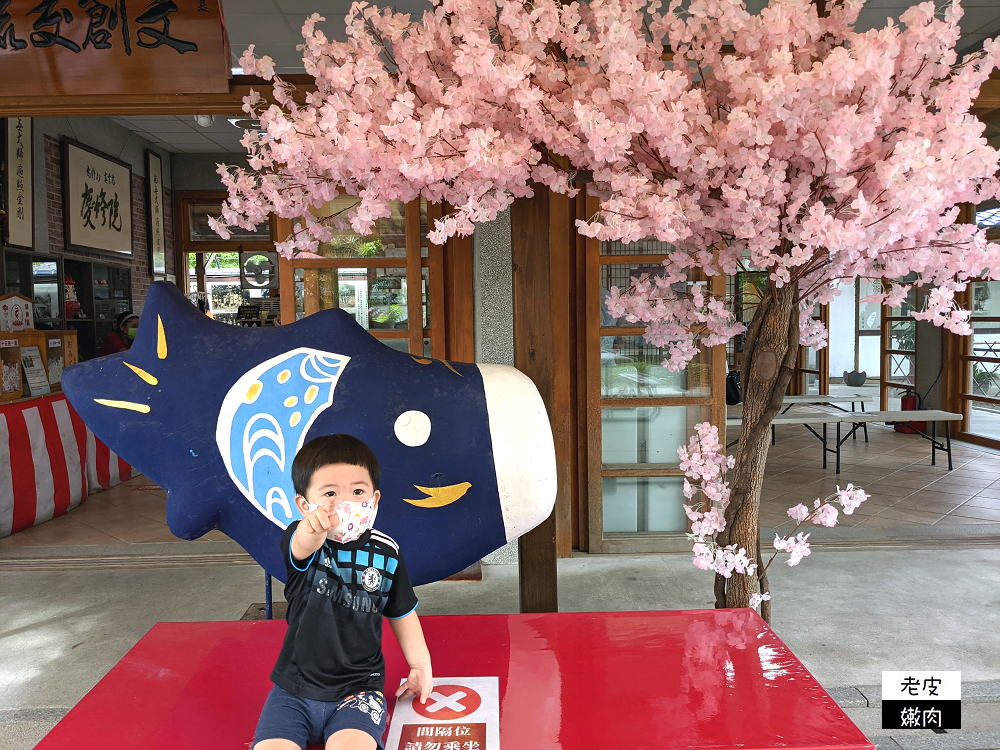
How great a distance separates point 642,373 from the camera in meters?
3.55

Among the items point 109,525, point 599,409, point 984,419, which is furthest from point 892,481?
point 109,525

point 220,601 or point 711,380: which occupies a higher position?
point 711,380

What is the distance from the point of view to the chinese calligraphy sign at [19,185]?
5.02 metres

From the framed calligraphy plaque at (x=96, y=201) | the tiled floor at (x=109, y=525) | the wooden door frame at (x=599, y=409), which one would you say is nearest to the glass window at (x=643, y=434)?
the wooden door frame at (x=599, y=409)

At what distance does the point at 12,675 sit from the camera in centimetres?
248

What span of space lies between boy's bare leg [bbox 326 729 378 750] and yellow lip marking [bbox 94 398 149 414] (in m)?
0.83

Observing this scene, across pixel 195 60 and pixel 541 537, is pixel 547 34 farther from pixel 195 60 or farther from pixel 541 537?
pixel 195 60

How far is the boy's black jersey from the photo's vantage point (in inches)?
48.9

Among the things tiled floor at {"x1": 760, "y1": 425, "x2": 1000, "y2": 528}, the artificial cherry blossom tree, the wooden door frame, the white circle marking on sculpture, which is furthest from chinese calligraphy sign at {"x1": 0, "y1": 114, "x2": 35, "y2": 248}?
tiled floor at {"x1": 760, "y1": 425, "x2": 1000, "y2": 528}

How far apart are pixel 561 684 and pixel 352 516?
0.64 meters

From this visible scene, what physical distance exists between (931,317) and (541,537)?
108 centimetres

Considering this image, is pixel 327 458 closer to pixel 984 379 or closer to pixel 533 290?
pixel 533 290

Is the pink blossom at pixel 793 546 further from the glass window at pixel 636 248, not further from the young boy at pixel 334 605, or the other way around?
the glass window at pixel 636 248

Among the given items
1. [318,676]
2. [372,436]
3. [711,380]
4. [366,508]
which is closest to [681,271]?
[372,436]
